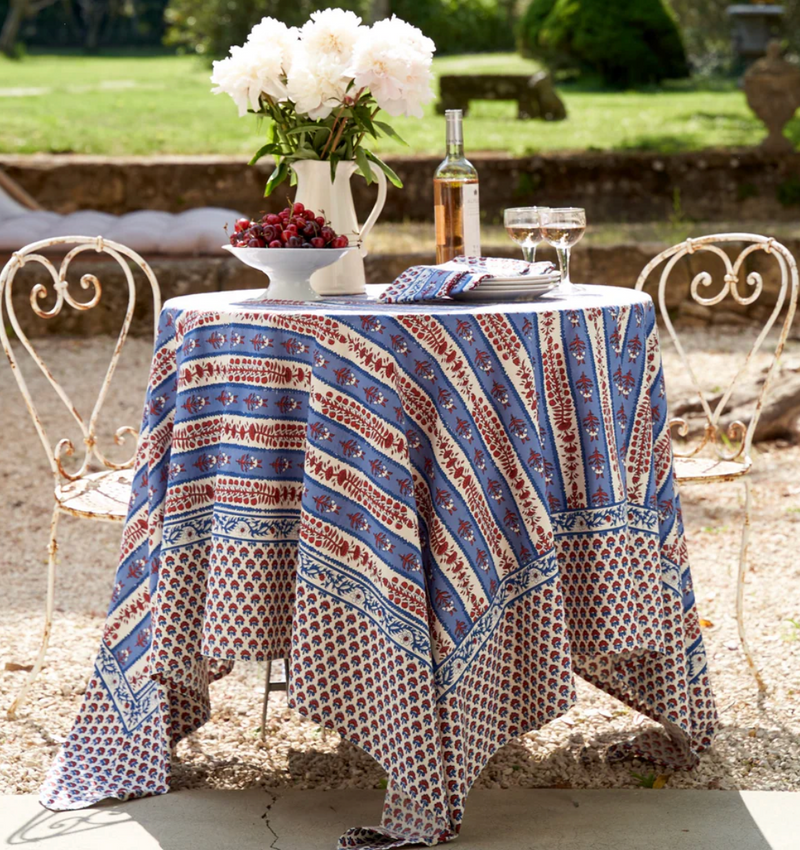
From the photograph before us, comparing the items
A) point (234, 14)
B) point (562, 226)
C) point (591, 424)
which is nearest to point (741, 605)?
point (591, 424)

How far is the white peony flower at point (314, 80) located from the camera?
2197 millimetres

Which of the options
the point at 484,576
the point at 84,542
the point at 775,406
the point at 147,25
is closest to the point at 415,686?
the point at 484,576

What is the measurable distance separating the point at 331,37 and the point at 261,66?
0.13 metres

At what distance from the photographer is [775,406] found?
464cm

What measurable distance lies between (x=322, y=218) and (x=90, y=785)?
1082 millimetres

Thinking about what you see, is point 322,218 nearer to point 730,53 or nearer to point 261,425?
point 261,425

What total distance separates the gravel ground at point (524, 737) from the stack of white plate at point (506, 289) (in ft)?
2.90

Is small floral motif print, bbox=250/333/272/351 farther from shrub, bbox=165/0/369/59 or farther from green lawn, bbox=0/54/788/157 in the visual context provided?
shrub, bbox=165/0/369/59

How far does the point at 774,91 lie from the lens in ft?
29.6

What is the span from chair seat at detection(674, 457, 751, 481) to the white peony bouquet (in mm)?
887

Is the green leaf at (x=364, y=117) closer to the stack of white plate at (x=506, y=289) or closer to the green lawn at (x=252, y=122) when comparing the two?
the stack of white plate at (x=506, y=289)

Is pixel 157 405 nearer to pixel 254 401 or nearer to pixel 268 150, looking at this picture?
pixel 254 401

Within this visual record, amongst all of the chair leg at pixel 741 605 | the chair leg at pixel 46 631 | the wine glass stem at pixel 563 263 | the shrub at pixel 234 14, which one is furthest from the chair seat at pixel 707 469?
the shrub at pixel 234 14

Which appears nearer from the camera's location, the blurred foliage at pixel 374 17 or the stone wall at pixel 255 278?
the stone wall at pixel 255 278
